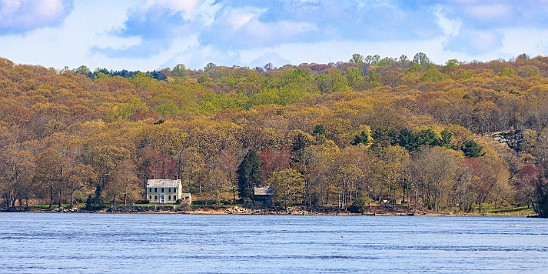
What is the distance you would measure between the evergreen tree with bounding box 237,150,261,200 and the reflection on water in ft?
165

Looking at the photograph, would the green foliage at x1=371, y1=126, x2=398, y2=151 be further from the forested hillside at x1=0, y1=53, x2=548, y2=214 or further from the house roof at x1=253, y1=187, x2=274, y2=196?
the house roof at x1=253, y1=187, x2=274, y2=196

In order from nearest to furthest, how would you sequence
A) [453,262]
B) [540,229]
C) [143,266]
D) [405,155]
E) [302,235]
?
[143,266]
[453,262]
[302,235]
[540,229]
[405,155]

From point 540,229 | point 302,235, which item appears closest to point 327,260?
point 302,235

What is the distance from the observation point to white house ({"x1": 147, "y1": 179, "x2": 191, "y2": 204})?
482 ft

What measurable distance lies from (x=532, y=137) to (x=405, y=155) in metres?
32.4

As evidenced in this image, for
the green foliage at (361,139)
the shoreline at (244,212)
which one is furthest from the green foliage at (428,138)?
the shoreline at (244,212)

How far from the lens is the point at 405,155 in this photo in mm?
145000

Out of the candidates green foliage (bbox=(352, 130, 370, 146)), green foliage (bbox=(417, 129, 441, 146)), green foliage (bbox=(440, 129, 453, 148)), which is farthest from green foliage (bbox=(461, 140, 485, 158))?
green foliage (bbox=(352, 130, 370, 146))

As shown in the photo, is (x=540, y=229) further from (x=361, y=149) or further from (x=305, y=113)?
(x=305, y=113)

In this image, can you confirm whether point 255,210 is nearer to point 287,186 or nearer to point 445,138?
point 287,186

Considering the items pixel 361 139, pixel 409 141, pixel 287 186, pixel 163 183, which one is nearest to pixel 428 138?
pixel 409 141

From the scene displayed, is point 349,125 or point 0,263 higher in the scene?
point 349,125

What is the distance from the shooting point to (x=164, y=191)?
147625mm

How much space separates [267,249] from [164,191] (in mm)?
83245
